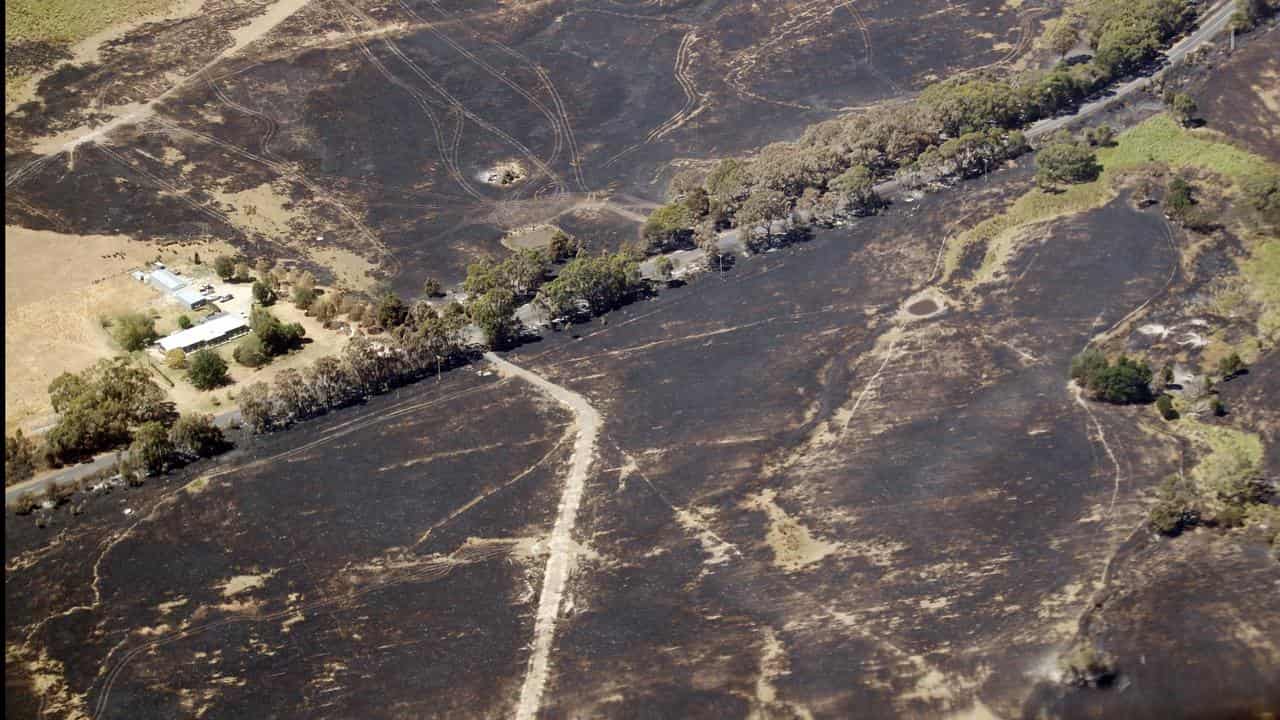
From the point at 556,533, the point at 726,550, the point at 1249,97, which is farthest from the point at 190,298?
the point at 1249,97

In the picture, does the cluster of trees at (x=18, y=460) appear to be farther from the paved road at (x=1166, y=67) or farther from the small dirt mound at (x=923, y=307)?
the paved road at (x=1166, y=67)

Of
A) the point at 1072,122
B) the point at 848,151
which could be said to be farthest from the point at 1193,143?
the point at 848,151

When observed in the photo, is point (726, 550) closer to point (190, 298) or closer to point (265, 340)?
point (265, 340)

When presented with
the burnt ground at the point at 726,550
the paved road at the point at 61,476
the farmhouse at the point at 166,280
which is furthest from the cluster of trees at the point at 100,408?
the farmhouse at the point at 166,280

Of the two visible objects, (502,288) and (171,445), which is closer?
(171,445)

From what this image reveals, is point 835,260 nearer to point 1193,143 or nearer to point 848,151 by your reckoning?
point 848,151

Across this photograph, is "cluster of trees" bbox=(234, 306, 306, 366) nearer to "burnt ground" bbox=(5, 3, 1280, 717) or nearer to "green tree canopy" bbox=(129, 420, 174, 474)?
"burnt ground" bbox=(5, 3, 1280, 717)

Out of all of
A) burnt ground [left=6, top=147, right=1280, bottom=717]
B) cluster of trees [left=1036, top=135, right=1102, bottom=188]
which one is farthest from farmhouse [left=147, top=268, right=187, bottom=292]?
cluster of trees [left=1036, top=135, right=1102, bottom=188]
